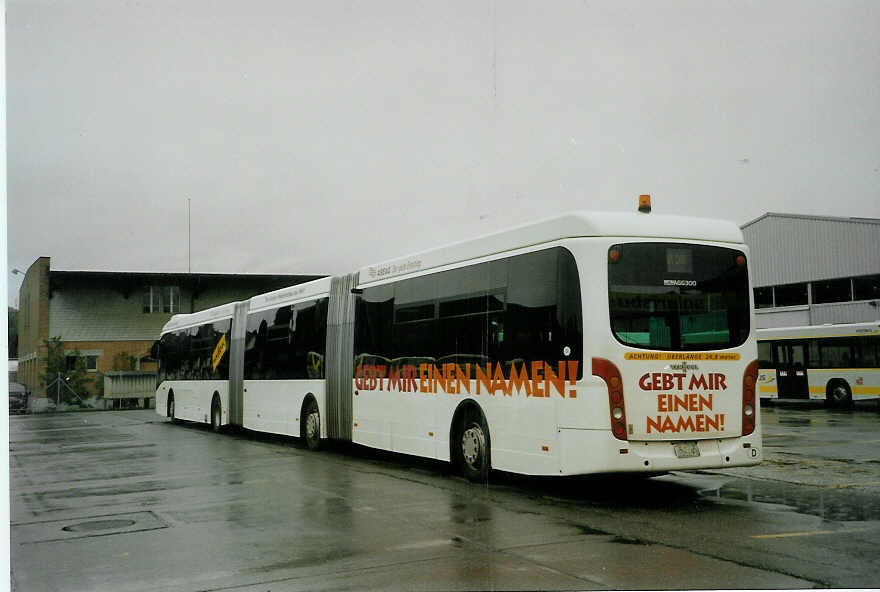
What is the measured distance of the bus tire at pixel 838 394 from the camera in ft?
95.2

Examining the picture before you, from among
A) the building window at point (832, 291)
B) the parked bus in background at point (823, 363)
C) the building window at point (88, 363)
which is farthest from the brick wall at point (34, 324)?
the parked bus in background at point (823, 363)

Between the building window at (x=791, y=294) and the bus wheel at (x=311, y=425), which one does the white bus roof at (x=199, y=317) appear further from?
the building window at (x=791, y=294)

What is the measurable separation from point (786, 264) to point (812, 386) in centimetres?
1580

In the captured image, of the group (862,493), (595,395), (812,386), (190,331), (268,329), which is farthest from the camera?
(812,386)

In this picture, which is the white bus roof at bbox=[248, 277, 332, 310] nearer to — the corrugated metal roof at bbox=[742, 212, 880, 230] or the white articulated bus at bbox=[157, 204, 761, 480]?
the white articulated bus at bbox=[157, 204, 761, 480]

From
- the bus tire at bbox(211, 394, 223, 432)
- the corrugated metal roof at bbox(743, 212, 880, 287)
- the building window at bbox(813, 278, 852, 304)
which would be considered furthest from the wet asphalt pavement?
the bus tire at bbox(211, 394, 223, 432)

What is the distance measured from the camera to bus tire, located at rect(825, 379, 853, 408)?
95.2 feet

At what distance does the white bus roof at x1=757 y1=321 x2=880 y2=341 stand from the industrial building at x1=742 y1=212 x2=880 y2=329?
8.61 feet

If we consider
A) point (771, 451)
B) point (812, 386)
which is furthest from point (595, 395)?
point (812, 386)

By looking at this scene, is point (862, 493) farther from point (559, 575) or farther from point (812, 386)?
point (812, 386)

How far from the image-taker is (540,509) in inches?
360

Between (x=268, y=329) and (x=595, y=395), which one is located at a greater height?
(x=268, y=329)

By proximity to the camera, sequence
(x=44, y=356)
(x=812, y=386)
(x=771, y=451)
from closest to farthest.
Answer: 1. (x=44, y=356)
2. (x=771, y=451)
3. (x=812, y=386)

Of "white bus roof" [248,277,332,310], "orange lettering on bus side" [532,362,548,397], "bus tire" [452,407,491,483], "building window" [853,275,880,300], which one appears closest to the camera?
"orange lettering on bus side" [532,362,548,397]
